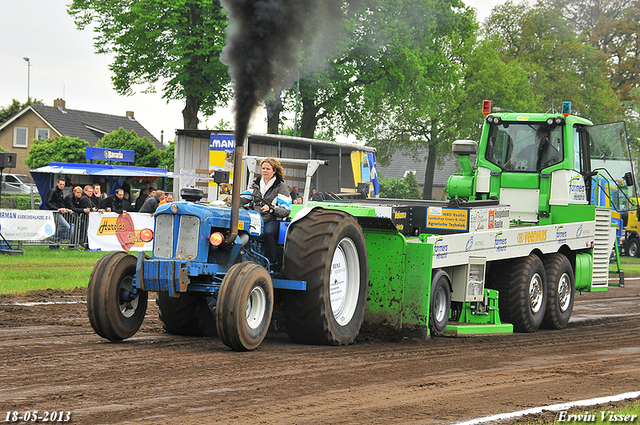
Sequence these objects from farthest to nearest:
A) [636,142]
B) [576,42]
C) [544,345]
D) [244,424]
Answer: [576,42] → [636,142] → [544,345] → [244,424]

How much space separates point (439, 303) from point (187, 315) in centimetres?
288

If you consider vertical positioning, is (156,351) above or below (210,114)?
below

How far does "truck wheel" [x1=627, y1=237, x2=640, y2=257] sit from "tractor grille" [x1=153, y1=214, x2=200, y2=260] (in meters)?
27.4

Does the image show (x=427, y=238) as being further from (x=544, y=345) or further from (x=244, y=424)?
(x=244, y=424)

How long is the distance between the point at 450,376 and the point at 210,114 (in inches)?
1063

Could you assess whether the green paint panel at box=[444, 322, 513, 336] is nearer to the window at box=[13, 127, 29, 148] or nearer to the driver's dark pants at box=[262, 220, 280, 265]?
the driver's dark pants at box=[262, 220, 280, 265]

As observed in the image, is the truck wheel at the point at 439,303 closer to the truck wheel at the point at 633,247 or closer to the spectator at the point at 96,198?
the spectator at the point at 96,198

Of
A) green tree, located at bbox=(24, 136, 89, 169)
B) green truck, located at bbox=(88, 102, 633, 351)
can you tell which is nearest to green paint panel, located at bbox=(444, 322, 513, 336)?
green truck, located at bbox=(88, 102, 633, 351)

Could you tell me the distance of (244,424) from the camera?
4766mm

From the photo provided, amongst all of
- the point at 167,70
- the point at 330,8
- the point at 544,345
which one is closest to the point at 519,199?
the point at 544,345

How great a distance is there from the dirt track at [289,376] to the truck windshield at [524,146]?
3.47m

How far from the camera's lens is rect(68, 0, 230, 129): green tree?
2856cm

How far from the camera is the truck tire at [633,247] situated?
31.3m

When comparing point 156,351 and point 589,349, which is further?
point 589,349
